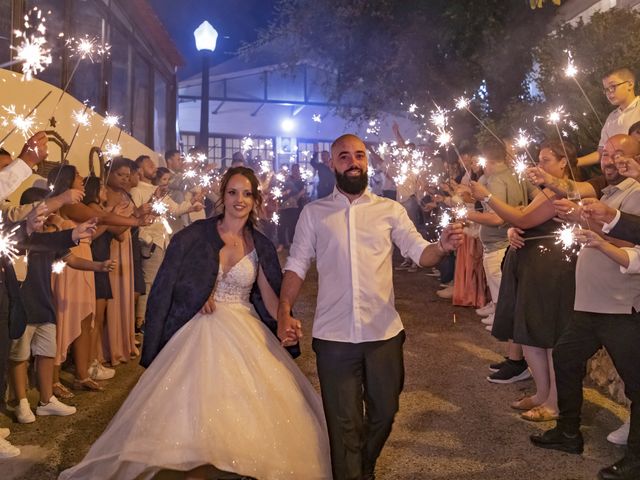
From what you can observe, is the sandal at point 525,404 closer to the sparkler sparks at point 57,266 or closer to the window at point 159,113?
the sparkler sparks at point 57,266

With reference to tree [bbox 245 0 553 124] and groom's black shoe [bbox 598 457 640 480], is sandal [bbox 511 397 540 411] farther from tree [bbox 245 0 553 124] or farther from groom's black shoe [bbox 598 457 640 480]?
tree [bbox 245 0 553 124]

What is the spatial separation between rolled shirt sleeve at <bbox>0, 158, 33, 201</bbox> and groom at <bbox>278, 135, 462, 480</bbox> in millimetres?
1729

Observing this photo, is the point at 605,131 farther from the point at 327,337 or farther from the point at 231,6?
the point at 231,6

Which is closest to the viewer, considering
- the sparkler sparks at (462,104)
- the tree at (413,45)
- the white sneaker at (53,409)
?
the sparkler sparks at (462,104)

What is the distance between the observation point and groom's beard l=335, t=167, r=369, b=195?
Result: 435 cm

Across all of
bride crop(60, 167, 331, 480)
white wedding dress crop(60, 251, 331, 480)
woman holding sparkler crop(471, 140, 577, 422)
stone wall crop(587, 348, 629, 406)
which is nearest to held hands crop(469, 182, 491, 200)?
woman holding sparkler crop(471, 140, 577, 422)

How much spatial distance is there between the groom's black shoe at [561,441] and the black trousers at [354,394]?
1493 mm

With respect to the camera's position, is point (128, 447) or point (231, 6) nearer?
point (128, 447)

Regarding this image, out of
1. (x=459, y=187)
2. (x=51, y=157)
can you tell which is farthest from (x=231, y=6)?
(x=459, y=187)

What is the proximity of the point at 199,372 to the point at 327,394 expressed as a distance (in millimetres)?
768

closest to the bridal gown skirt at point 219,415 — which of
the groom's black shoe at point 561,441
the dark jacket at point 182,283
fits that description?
the dark jacket at point 182,283

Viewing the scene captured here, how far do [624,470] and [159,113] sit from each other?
16.2m

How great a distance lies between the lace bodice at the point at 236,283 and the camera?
15.1ft

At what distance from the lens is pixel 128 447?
3.96 meters
